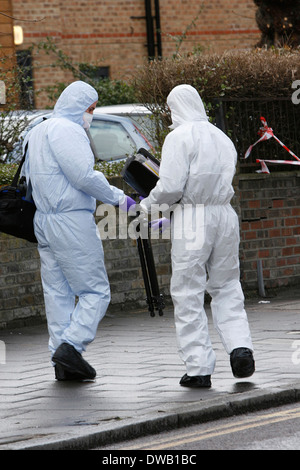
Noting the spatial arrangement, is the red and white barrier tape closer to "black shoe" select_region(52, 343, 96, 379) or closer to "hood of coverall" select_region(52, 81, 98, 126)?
"hood of coverall" select_region(52, 81, 98, 126)

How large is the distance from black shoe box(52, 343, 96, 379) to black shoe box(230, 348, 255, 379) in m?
1.08

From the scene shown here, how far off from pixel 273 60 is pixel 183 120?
225 inches

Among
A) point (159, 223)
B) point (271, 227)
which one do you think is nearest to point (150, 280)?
point (159, 223)

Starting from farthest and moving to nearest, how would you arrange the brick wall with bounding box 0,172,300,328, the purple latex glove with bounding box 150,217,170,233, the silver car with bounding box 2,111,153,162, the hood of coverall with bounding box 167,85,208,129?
1. the silver car with bounding box 2,111,153,162
2. the brick wall with bounding box 0,172,300,328
3. the purple latex glove with bounding box 150,217,170,233
4. the hood of coverall with bounding box 167,85,208,129

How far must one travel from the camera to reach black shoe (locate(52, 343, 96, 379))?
7.50 m

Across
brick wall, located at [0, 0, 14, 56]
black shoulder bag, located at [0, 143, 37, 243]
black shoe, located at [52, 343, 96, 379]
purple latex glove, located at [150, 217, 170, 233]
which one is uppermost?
brick wall, located at [0, 0, 14, 56]

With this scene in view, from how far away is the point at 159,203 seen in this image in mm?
7207

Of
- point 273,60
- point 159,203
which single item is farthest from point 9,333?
point 273,60

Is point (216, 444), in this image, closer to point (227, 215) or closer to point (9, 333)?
point (227, 215)

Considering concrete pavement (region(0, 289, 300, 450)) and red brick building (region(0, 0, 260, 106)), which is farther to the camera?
red brick building (region(0, 0, 260, 106))

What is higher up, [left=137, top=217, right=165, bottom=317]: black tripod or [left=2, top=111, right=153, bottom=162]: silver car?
[left=2, top=111, right=153, bottom=162]: silver car

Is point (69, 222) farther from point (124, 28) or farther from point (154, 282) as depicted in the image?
point (124, 28)

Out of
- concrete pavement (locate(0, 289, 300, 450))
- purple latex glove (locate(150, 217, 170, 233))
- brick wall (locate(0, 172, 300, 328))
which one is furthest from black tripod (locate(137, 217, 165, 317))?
brick wall (locate(0, 172, 300, 328))

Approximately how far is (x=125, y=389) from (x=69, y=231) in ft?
3.81
